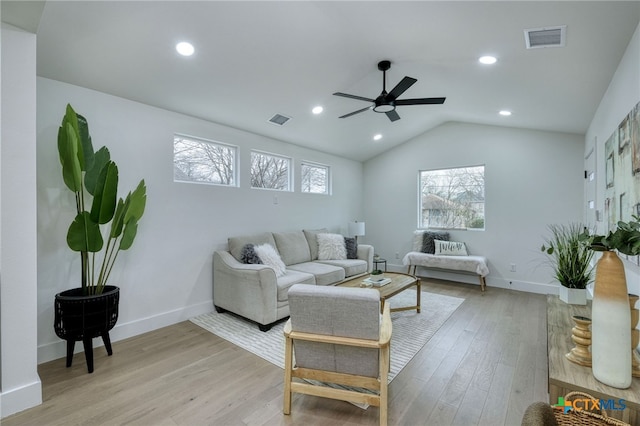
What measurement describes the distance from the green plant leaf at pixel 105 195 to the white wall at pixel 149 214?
0.54 m

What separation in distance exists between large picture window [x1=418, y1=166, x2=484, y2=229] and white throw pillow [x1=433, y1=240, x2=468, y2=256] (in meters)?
0.44

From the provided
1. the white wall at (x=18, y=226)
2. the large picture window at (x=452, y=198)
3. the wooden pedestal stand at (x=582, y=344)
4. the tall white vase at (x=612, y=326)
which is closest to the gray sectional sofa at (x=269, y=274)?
the white wall at (x=18, y=226)

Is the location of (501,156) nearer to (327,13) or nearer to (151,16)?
(327,13)

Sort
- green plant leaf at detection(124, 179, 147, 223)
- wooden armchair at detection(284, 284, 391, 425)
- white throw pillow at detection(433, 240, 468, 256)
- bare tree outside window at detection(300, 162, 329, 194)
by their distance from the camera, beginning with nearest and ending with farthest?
wooden armchair at detection(284, 284, 391, 425) → green plant leaf at detection(124, 179, 147, 223) → white throw pillow at detection(433, 240, 468, 256) → bare tree outside window at detection(300, 162, 329, 194)

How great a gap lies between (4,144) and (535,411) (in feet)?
10.3

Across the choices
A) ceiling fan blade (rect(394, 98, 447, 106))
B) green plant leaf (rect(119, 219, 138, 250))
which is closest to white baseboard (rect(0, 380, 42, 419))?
green plant leaf (rect(119, 219, 138, 250))

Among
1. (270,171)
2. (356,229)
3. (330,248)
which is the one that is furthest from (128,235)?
(356,229)

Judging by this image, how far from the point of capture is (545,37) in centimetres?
222

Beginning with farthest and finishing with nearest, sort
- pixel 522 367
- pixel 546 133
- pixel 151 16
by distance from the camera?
1. pixel 546 133
2. pixel 522 367
3. pixel 151 16

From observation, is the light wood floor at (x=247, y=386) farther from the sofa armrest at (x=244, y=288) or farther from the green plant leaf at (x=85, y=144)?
the green plant leaf at (x=85, y=144)

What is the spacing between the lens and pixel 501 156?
513 cm

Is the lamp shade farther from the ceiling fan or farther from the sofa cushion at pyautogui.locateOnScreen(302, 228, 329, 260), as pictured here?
the ceiling fan

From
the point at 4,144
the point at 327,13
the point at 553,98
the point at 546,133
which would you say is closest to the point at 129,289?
the point at 4,144

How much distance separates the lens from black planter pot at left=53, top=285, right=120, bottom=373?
91.7 inches
